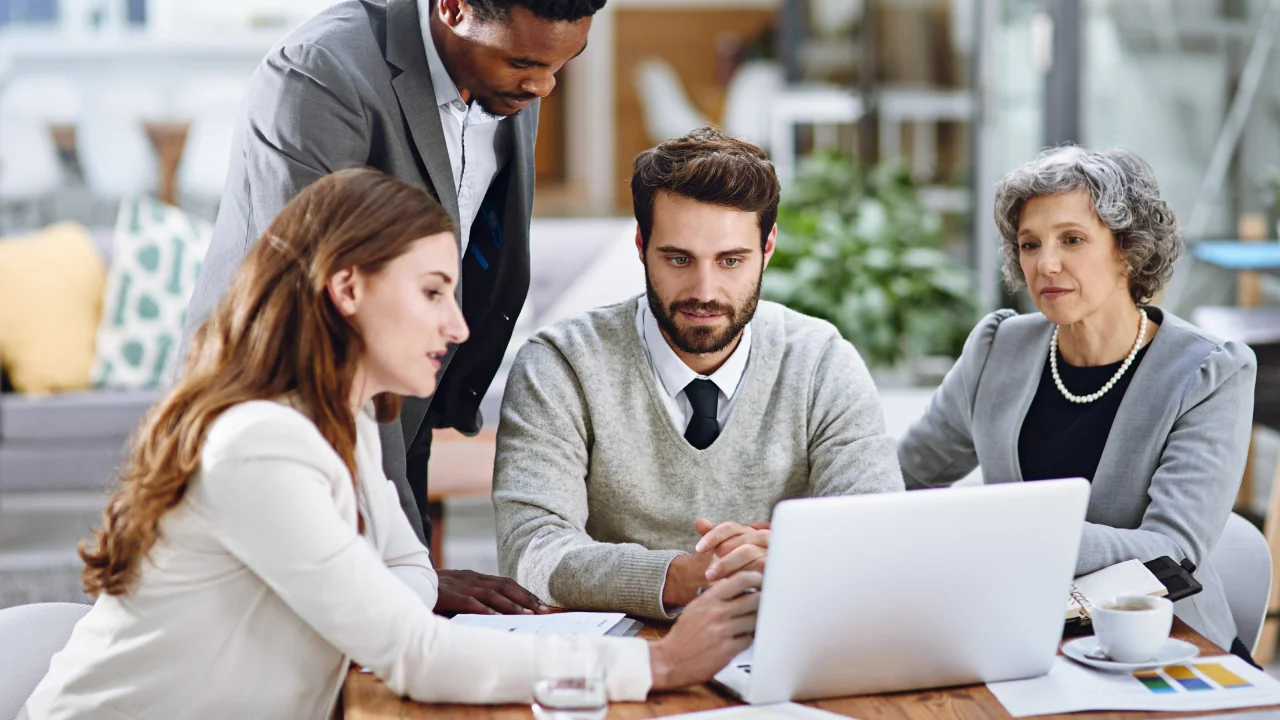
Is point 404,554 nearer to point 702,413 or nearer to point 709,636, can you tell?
point 709,636

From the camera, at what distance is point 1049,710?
1279 millimetres

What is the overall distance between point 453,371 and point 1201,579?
1104mm

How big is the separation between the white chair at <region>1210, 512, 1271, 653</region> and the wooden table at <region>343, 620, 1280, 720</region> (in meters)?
0.68

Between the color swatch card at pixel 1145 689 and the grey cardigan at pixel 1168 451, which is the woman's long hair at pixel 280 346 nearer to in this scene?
the color swatch card at pixel 1145 689

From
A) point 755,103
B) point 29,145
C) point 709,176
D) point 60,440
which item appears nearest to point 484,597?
point 709,176

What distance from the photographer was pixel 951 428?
2.15 metres

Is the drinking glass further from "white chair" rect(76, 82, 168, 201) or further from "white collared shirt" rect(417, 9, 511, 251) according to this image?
"white chair" rect(76, 82, 168, 201)

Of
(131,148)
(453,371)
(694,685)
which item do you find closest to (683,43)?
(131,148)

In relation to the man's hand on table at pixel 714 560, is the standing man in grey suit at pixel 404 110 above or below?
above

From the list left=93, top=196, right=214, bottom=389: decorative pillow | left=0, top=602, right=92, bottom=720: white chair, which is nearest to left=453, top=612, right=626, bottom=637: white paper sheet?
left=0, top=602, right=92, bottom=720: white chair

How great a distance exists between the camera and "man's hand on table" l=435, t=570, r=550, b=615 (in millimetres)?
1573

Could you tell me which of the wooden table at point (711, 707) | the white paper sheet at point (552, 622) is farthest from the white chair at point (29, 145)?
the wooden table at point (711, 707)

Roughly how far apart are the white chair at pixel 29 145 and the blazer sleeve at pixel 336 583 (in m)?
4.93

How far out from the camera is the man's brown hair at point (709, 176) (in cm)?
180
